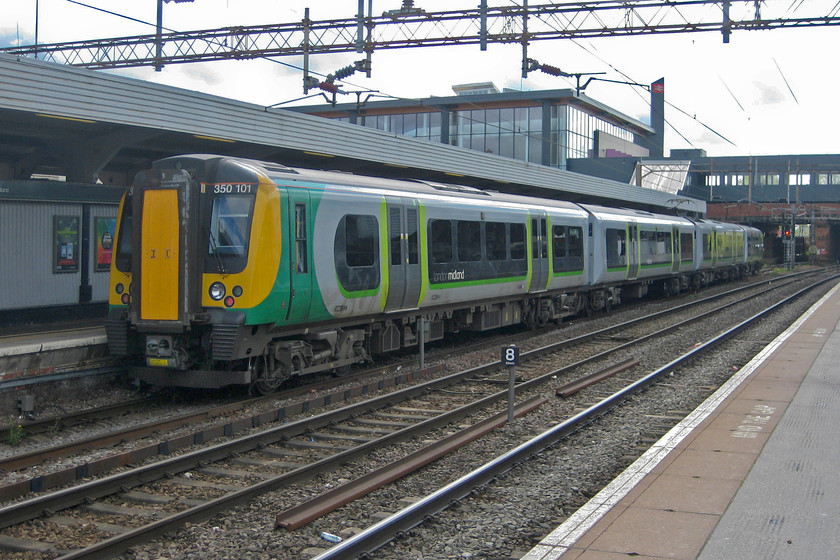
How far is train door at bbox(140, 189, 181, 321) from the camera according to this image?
1043cm

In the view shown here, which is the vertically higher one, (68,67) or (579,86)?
(579,86)

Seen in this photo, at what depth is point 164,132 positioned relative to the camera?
14.8 m

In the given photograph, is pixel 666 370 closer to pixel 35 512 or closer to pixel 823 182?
pixel 35 512

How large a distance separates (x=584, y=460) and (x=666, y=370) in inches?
230

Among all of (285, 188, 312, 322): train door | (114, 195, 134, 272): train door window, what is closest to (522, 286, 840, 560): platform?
(285, 188, 312, 322): train door

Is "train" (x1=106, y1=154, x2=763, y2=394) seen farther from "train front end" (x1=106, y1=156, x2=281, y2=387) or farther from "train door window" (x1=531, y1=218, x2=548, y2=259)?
"train door window" (x1=531, y1=218, x2=548, y2=259)

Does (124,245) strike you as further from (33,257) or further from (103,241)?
(103,241)

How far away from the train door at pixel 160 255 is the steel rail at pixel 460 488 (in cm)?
483

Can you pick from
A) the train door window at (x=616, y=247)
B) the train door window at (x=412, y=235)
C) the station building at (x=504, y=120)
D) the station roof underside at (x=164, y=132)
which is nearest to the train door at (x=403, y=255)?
the train door window at (x=412, y=235)

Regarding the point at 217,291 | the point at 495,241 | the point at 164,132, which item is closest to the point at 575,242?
the point at 495,241

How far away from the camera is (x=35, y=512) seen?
20.4 ft

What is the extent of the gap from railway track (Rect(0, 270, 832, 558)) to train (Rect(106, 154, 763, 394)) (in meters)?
1.68

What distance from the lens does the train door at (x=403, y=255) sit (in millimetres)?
12992

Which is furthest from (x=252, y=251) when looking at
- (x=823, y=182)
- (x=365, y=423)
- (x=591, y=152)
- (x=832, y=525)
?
(x=823, y=182)
